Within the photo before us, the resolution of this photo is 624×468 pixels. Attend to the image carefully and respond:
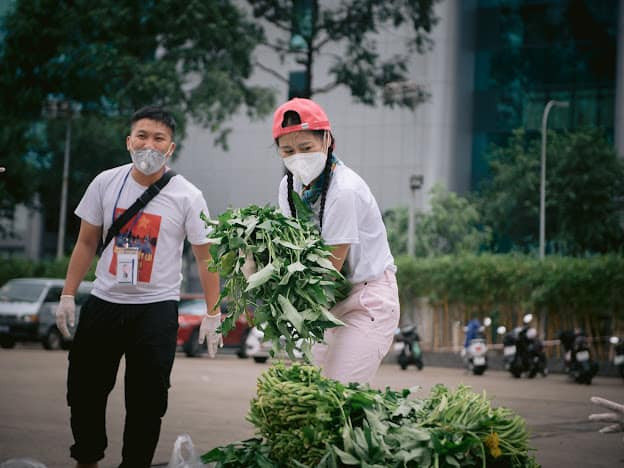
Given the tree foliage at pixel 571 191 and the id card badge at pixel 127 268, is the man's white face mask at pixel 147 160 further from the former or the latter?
the tree foliage at pixel 571 191

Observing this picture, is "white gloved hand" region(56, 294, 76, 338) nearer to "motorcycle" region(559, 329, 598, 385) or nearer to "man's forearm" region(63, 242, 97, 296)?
"man's forearm" region(63, 242, 97, 296)

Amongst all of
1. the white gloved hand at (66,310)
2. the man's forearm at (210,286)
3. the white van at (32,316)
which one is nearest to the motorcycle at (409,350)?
the white van at (32,316)

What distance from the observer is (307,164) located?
4.49m

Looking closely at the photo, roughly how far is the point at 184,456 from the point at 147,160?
143 centimetres

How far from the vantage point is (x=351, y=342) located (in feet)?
14.9

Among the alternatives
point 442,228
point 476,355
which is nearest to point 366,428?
point 476,355

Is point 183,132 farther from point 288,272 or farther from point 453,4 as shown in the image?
point 288,272

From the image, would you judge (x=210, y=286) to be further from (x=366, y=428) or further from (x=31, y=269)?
(x=31, y=269)

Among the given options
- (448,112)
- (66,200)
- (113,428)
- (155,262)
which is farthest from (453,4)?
(155,262)

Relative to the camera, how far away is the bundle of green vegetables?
4.05 metres

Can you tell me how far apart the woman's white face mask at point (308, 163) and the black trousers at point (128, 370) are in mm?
1203

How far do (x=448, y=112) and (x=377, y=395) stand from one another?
4885 centimetres

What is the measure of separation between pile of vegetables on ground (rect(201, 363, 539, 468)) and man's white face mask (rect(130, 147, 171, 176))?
1.61 meters

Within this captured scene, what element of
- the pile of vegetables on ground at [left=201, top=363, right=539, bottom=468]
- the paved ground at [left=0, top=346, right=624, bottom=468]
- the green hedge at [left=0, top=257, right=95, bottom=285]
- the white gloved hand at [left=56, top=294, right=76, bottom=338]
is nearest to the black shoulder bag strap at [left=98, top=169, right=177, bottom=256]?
the white gloved hand at [left=56, top=294, right=76, bottom=338]
